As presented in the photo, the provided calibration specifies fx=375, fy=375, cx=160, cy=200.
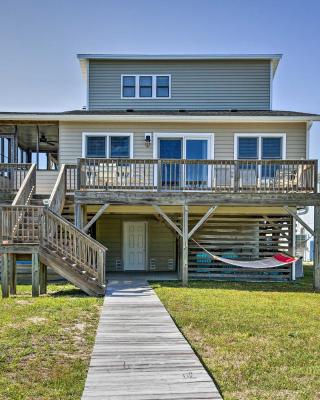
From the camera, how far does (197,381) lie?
150 inches

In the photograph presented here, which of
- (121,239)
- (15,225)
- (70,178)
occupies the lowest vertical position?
(121,239)

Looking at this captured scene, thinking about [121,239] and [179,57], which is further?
[179,57]

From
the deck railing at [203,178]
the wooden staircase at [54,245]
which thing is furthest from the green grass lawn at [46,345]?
the deck railing at [203,178]

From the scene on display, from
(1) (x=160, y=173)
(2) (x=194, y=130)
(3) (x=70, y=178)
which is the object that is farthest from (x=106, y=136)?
(1) (x=160, y=173)

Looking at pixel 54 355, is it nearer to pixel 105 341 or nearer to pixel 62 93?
pixel 105 341

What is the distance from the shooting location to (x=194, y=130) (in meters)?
13.3

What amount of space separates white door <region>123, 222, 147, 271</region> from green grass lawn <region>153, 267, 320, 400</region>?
16.1 ft

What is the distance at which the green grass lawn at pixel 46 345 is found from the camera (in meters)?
3.74

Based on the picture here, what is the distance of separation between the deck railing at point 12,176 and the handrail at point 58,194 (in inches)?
53.3

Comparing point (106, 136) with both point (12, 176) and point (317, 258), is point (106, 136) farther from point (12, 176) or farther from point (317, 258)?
point (317, 258)

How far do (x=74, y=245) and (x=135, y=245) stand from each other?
617cm

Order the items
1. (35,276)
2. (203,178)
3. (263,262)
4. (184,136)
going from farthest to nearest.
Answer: (184,136), (203,178), (263,262), (35,276)

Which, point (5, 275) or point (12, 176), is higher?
point (12, 176)

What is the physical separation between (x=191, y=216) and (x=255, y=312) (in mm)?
6721
